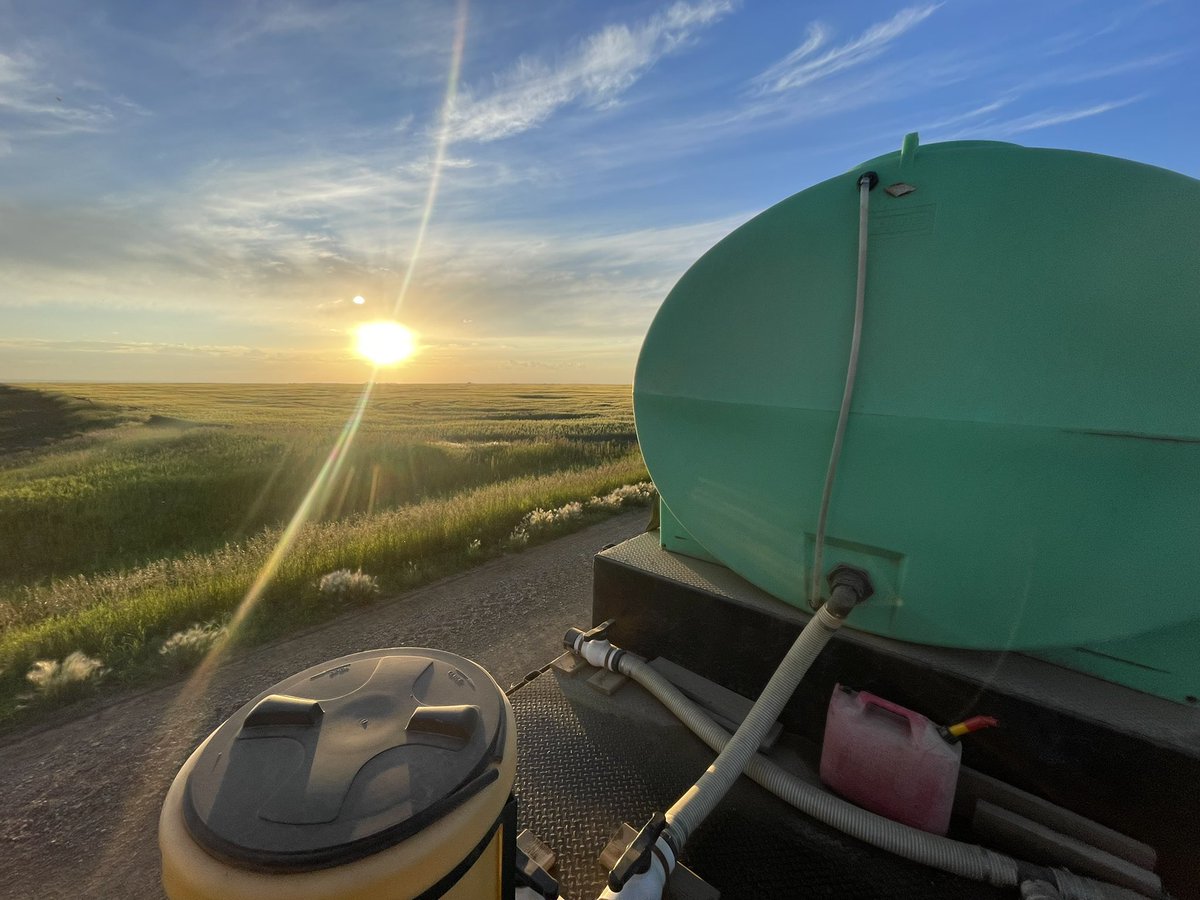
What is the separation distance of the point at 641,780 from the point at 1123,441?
2.37 meters

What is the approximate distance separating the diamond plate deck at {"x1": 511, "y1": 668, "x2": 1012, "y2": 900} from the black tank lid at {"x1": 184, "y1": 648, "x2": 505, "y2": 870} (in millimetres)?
1161

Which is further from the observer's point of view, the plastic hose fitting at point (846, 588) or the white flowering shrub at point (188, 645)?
the white flowering shrub at point (188, 645)

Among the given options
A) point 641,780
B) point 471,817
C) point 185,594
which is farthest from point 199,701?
point 471,817

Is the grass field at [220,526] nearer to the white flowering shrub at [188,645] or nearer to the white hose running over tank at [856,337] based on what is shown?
the white flowering shrub at [188,645]

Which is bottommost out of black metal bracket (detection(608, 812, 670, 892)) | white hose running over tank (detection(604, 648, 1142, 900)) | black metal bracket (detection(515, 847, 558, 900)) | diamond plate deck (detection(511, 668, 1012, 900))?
diamond plate deck (detection(511, 668, 1012, 900))

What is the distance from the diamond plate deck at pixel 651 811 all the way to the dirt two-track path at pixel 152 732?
4.20 ft

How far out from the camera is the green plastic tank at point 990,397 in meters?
1.72

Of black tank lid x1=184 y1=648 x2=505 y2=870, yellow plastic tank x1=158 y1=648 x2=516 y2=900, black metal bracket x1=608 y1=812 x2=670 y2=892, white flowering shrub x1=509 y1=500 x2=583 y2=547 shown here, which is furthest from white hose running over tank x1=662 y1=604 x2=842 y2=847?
white flowering shrub x1=509 y1=500 x2=583 y2=547

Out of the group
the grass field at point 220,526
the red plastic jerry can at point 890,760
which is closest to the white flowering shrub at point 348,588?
the grass field at point 220,526

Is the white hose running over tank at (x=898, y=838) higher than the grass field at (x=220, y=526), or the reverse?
the white hose running over tank at (x=898, y=838)

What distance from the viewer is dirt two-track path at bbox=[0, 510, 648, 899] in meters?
2.48

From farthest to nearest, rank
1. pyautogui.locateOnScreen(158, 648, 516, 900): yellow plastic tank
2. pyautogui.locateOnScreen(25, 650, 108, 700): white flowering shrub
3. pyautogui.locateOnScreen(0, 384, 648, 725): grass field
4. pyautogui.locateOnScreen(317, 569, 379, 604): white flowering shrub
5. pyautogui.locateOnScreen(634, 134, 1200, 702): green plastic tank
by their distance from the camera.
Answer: pyautogui.locateOnScreen(317, 569, 379, 604): white flowering shrub
pyautogui.locateOnScreen(0, 384, 648, 725): grass field
pyautogui.locateOnScreen(25, 650, 108, 700): white flowering shrub
pyautogui.locateOnScreen(634, 134, 1200, 702): green plastic tank
pyautogui.locateOnScreen(158, 648, 516, 900): yellow plastic tank

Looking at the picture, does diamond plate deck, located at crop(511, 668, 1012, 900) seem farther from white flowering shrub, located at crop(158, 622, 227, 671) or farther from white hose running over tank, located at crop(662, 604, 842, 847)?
white flowering shrub, located at crop(158, 622, 227, 671)

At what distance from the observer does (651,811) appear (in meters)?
2.37
